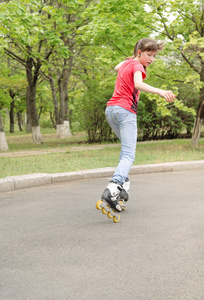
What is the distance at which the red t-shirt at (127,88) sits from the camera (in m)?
4.37

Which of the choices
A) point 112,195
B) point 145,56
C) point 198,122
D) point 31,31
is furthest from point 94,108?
point 112,195

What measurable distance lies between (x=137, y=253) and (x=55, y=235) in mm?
1018

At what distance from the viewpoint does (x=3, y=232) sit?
13.8 feet

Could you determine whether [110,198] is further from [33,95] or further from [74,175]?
[33,95]

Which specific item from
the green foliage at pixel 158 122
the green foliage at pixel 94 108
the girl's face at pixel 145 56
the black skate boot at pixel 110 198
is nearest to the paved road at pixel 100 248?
the black skate boot at pixel 110 198

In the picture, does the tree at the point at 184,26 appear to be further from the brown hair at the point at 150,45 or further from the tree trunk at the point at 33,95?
the tree trunk at the point at 33,95

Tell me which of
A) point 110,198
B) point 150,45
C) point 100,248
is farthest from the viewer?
point 150,45

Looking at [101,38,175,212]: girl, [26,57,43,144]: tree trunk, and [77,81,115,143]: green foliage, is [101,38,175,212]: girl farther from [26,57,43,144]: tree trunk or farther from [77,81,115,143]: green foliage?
[26,57,43,144]: tree trunk

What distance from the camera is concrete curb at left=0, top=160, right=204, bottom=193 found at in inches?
268

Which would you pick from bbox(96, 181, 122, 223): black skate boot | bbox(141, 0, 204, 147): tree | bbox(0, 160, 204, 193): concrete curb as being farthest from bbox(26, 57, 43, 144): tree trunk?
bbox(96, 181, 122, 223): black skate boot

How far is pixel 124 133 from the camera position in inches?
177

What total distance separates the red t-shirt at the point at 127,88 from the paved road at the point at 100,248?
1366mm

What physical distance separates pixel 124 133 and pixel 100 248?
4.75 ft

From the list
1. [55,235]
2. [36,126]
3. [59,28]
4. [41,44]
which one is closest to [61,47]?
[59,28]
